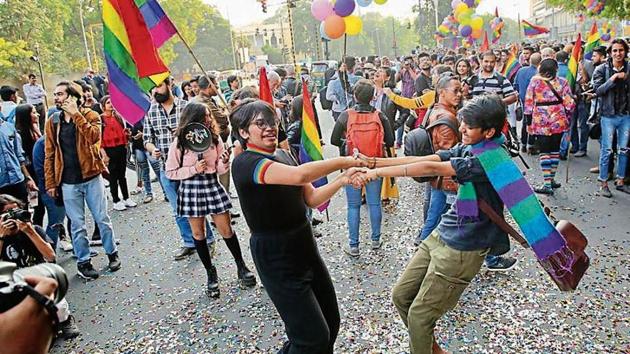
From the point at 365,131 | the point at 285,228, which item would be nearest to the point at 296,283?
the point at 285,228

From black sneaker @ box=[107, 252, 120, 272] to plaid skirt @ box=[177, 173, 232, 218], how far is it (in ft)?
4.46

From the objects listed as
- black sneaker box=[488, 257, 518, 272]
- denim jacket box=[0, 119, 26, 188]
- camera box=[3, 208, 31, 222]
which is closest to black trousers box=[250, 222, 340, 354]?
camera box=[3, 208, 31, 222]

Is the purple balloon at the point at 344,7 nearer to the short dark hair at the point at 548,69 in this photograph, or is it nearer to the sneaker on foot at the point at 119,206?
the short dark hair at the point at 548,69

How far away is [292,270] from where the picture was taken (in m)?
2.64

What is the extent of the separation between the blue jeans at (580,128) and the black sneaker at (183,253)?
21.1ft

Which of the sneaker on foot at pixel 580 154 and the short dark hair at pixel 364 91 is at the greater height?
the short dark hair at pixel 364 91

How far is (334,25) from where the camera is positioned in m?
8.81

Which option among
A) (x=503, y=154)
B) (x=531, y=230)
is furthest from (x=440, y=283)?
(x=503, y=154)

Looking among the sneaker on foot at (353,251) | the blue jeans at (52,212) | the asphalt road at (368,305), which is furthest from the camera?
the blue jeans at (52,212)

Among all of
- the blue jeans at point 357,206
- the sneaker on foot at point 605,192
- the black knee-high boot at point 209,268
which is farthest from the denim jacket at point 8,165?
the sneaker on foot at point 605,192

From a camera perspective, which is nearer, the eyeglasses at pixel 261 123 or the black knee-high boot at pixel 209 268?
the eyeglasses at pixel 261 123

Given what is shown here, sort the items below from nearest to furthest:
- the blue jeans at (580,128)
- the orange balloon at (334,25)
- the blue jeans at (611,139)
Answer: the blue jeans at (611,139), the blue jeans at (580,128), the orange balloon at (334,25)

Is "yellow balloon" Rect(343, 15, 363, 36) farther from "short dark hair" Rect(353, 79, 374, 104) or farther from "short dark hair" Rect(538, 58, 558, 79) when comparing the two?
"short dark hair" Rect(353, 79, 374, 104)

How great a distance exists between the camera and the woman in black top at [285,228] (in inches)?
102
